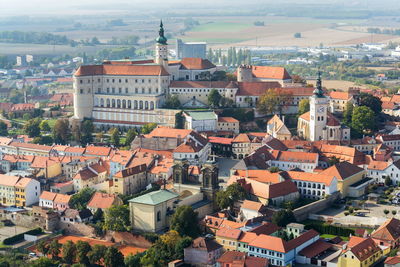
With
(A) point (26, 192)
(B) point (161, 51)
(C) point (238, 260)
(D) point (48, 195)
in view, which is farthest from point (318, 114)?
(C) point (238, 260)

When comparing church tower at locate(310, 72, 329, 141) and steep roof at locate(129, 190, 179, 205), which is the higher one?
church tower at locate(310, 72, 329, 141)

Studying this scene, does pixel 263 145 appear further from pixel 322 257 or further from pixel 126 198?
pixel 322 257

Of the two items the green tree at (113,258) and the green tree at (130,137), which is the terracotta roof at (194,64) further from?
the green tree at (113,258)

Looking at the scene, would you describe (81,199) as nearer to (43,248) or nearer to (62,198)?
(62,198)

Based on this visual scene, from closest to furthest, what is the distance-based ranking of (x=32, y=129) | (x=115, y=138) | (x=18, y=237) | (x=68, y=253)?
1. (x=68, y=253)
2. (x=18, y=237)
3. (x=115, y=138)
4. (x=32, y=129)

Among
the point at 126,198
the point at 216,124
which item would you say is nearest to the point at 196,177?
the point at 126,198

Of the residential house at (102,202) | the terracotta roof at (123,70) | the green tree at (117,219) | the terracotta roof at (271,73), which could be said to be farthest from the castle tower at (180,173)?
the terracotta roof at (271,73)

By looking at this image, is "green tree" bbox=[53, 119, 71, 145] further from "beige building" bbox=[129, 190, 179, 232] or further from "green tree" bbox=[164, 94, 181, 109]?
"beige building" bbox=[129, 190, 179, 232]

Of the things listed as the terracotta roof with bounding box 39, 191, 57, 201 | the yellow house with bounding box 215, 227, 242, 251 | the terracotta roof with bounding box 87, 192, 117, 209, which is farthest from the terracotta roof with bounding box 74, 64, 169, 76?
the yellow house with bounding box 215, 227, 242, 251
